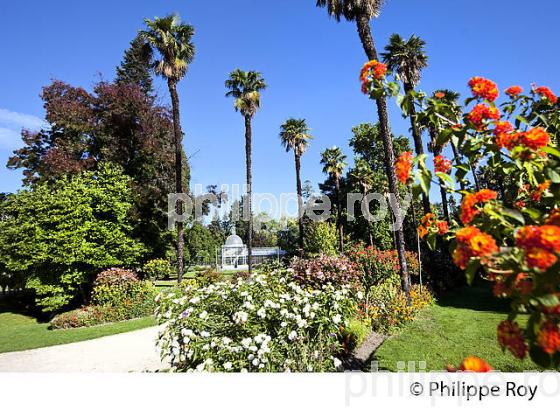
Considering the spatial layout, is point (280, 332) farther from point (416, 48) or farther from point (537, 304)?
point (416, 48)

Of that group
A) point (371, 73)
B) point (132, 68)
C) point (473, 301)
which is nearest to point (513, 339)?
point (371, 73)

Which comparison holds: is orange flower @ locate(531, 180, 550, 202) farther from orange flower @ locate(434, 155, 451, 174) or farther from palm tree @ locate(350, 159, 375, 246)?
palm tree @ locate(350, 159, 375, 246)

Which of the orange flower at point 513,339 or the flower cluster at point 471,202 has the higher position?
the flower cluster at point 471,202

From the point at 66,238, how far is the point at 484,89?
15777mm

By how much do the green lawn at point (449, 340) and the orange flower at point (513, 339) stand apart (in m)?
3.17

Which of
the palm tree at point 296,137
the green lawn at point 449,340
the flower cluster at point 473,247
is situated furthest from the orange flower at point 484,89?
the palm tree at point 296,137

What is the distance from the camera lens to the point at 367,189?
2820cm

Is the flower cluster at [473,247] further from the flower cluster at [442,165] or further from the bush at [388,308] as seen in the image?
the bush at [388,308]

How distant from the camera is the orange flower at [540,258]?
1.43m

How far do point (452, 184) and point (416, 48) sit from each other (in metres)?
17.5

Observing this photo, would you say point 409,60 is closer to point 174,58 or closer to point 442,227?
point 174,58

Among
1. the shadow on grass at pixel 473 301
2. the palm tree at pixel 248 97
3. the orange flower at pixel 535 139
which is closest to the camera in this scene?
the orange flower at pixel 535 139

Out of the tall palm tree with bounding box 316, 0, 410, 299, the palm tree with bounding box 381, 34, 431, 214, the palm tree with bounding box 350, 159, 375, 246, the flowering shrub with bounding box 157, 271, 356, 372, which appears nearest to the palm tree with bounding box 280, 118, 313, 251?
the palm tree with bounding box 350, 159, 375, 246

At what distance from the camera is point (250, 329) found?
5.05m
